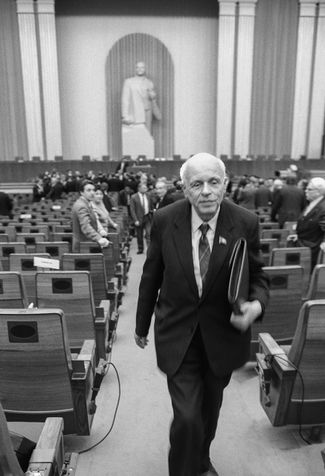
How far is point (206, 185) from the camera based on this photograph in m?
1.67

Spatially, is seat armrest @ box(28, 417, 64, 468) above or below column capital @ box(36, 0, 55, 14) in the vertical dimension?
below

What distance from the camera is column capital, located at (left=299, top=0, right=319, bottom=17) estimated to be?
1609cm

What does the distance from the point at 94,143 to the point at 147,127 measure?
2.43 metres

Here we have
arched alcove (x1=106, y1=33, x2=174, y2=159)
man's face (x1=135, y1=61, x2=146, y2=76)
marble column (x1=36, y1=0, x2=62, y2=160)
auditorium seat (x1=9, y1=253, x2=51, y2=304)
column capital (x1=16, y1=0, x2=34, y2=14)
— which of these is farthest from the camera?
arched alcove (x1=106, y1=33, x2=174, y2=159)

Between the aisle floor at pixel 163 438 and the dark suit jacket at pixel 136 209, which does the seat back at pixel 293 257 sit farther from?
the dark suit jacket at pixel 136 209

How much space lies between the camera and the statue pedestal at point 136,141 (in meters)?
17.2

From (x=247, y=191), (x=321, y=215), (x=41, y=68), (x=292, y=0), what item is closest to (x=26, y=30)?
(x=41, y=68)

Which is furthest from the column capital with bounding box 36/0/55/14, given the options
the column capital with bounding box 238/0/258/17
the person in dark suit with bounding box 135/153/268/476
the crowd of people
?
the person in dark suit with bounding box 135/153/268/476

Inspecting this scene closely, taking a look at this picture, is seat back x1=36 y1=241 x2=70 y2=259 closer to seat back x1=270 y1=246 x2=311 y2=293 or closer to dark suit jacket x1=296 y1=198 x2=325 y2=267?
seat back x1=270 y1=246 x2=311 y2=293

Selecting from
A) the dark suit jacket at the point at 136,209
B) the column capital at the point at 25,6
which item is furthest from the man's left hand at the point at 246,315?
the column capital at the point at 25,6

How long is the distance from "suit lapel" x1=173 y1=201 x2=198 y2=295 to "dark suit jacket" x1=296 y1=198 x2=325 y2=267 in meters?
2.57

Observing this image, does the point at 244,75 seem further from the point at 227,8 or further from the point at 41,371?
the point at 41,371

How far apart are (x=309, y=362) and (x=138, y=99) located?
16.3 m

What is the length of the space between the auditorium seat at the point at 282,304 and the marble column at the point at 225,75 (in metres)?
14.6
